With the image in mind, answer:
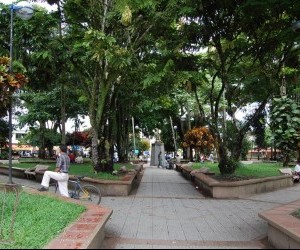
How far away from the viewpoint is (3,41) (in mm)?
18703

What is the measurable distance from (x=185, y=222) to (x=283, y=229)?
11.0 ft

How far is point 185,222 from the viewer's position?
10.2m

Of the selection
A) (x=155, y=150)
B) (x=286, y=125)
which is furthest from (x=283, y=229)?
(x=155, y=150)

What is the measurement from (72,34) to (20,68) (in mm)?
4664

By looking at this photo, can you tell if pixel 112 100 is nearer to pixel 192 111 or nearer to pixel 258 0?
pixel 258 0

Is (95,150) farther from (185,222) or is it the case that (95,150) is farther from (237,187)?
(185,222)

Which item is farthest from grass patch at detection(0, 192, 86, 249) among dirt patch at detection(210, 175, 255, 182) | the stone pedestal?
the stone pedestal

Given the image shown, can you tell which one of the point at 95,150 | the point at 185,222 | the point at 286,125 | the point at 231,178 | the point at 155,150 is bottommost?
the point at 185,222

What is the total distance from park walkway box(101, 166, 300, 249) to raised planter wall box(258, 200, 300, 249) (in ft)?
0.78

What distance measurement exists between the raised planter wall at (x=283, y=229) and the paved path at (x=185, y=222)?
0.23m

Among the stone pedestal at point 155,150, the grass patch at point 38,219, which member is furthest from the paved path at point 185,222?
the stone pedestal at point 155,150

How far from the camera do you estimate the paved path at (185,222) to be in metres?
7.92

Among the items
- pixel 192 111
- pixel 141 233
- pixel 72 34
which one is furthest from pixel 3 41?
pixel 192 111

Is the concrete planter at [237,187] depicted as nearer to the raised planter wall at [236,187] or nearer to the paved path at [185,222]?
the raised planter wall at [236,187]
